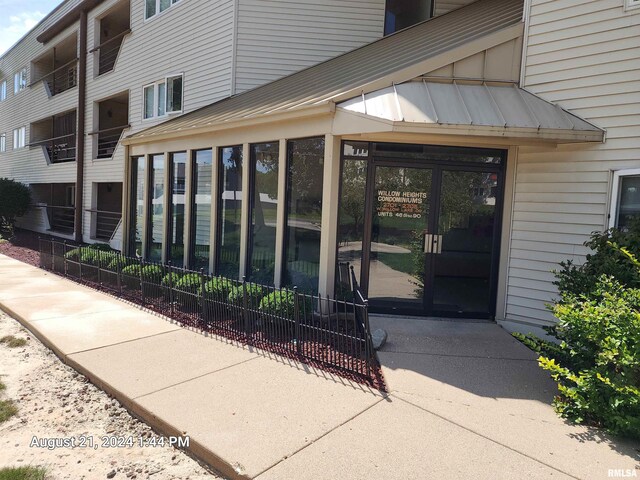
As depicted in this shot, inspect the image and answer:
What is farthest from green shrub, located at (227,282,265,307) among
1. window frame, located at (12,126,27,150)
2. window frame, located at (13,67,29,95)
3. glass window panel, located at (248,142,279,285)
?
window frame, located at (13,67,29,95)

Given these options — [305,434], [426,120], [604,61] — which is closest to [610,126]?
[604,61]

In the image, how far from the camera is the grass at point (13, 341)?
18.4 feet

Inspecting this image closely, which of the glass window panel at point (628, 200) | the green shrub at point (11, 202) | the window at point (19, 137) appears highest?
the window at point (19, 137)

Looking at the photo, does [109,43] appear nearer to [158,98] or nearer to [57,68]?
[57,68]

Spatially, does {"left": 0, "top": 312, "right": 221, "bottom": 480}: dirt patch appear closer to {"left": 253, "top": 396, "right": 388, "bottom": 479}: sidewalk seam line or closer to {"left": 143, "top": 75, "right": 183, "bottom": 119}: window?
{"left": 253, "top": 396, "right": 388, "bottom": 479}: sidewalk seam line

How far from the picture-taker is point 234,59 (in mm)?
10641

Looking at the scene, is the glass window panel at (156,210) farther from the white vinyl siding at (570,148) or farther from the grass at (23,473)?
the white vinyl siding at (570,148)

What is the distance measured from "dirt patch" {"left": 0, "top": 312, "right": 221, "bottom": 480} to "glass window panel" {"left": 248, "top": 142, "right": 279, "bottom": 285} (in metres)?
3.38

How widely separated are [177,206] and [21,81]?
21287mm

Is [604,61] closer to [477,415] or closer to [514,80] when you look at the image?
[514,80]

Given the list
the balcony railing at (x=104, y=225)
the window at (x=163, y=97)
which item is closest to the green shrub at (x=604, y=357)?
the window at (x=163, y=97)

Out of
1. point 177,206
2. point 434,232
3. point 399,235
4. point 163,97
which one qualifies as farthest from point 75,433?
point 163,97

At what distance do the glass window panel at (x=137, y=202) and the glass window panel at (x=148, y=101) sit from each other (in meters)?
3.66

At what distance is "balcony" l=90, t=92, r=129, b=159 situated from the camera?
54.8 ft
